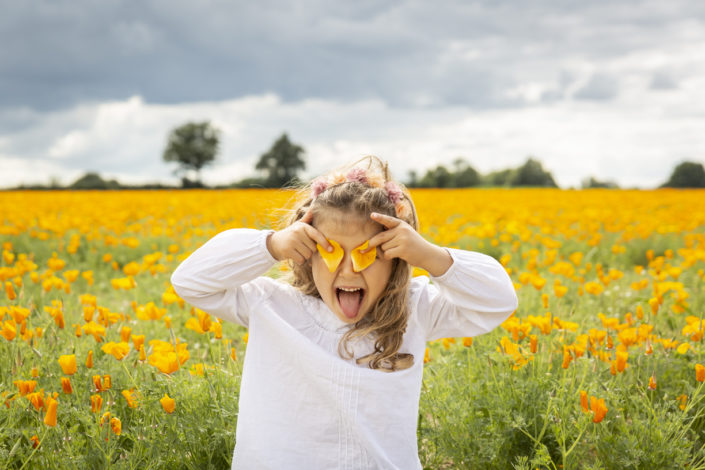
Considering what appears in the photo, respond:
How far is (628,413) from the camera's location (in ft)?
7.66

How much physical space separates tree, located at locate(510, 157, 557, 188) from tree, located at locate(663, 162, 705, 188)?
8563 mm

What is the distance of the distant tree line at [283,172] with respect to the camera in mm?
35719

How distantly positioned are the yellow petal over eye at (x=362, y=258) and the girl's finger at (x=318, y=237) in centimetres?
7

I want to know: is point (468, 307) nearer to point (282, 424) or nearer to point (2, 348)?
point (282, 424)

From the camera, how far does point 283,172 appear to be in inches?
1934

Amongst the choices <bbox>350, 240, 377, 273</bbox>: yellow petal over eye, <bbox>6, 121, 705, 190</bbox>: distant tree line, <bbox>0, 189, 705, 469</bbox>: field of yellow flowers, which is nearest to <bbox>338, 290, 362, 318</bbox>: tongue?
<bbox>350, 240, 377, 273</bbox>: yellow petal over eye

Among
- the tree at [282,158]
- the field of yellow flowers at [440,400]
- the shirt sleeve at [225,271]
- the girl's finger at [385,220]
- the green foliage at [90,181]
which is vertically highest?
the tree at [282,158]

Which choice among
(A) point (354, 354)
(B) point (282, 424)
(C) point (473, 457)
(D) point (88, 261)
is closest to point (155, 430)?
(B) point (282, 424)

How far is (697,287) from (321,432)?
14.5 ft

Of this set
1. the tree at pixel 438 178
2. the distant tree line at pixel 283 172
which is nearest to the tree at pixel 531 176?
the distant tree line at pixel 283 172

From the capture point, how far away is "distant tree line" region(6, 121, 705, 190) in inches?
1406

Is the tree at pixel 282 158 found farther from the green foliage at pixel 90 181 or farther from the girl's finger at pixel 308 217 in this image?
the girl's finger at pixel 308 217

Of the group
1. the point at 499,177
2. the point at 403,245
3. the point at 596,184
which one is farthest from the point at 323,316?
the point at 499,177

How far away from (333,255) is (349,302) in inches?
7.1
